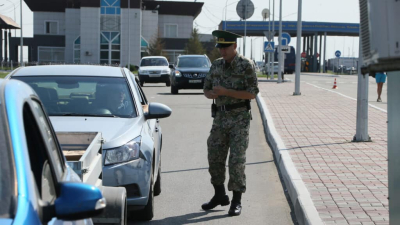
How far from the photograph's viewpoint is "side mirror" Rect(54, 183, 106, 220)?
9.19 feet

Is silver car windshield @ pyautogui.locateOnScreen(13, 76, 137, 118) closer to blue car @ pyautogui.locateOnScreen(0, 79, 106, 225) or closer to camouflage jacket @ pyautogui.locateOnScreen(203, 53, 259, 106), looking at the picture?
camouflage jacket @ pyautogui.locateOnScreen(203, 53, 259, 106)

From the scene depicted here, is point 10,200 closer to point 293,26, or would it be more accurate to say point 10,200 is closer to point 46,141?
point 46,141

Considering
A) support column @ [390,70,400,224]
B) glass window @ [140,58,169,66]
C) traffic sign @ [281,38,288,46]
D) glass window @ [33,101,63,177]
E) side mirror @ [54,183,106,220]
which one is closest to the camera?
side mirror @ [54,183,106,220]

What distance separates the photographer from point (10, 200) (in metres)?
2.58

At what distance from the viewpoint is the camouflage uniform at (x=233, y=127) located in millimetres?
7199

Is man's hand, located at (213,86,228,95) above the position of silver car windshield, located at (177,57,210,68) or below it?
below

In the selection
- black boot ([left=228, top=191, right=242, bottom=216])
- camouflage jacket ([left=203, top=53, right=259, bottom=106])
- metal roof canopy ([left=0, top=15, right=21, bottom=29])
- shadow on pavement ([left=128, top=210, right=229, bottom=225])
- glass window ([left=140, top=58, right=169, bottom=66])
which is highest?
metal roof canopy ([left=0, top=15, right=21, bottom=29])

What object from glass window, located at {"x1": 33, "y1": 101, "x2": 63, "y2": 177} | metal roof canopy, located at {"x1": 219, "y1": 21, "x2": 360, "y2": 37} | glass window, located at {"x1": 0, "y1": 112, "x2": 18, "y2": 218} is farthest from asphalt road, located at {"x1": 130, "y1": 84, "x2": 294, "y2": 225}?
metal roof canopy, located at {"x1": 219, "y1": 21, "x2": 360, "y2": 37}

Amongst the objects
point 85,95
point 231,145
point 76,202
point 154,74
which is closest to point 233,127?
point 231,145

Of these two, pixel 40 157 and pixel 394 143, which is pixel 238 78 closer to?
pixel 394 143

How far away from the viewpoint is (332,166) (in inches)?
374

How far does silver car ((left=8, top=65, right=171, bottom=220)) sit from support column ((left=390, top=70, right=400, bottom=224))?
244cm

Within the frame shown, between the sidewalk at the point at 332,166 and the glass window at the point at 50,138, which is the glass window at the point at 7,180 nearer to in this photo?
the glass window at the point at 50,138

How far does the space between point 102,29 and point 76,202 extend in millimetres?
76852
